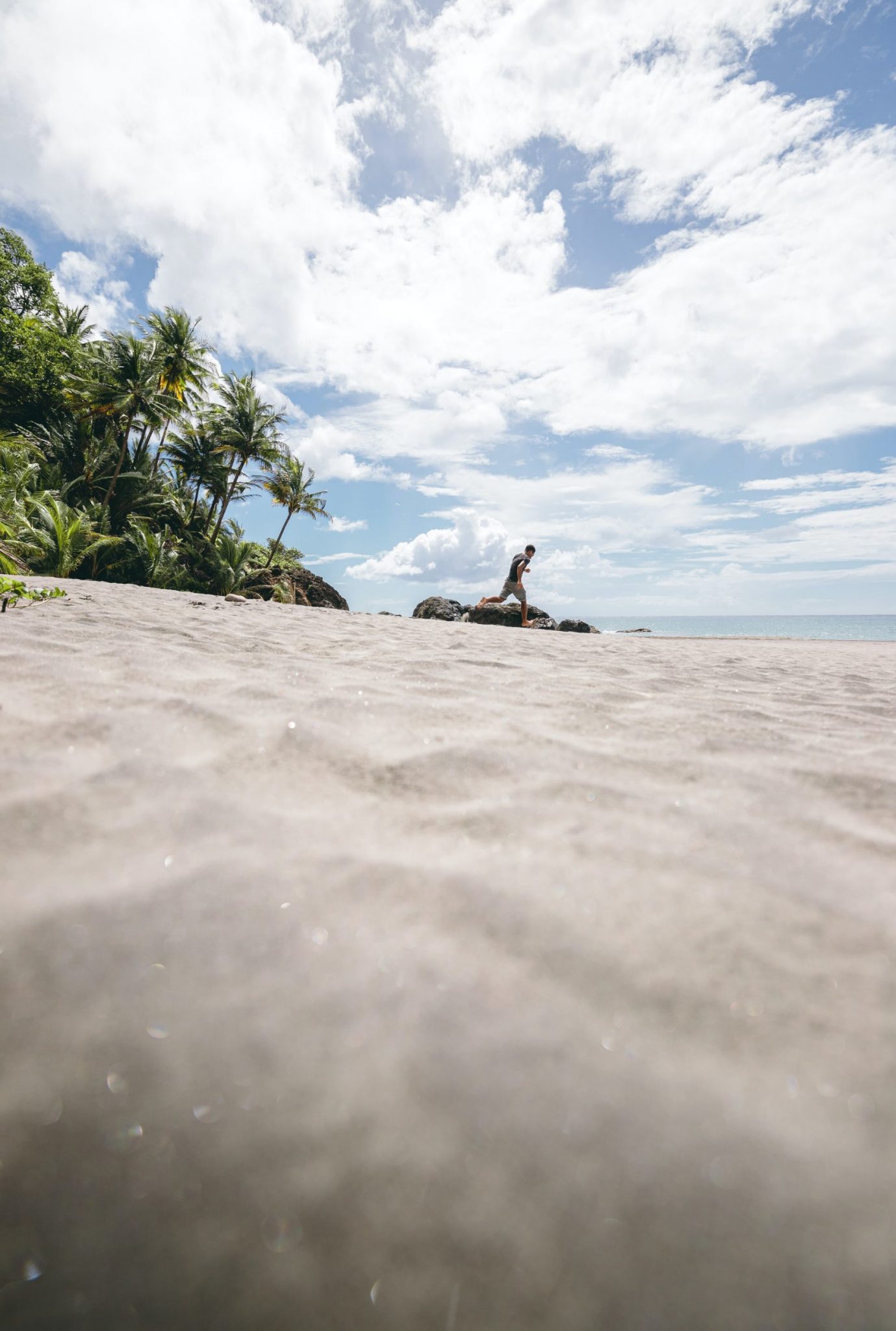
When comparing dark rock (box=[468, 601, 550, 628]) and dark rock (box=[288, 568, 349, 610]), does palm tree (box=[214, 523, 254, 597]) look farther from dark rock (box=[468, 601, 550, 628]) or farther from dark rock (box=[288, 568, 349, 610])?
dark rock (box=[468, 601, 550, 628])

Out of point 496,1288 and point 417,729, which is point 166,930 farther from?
point 417,729

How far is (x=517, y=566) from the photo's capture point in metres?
10.6

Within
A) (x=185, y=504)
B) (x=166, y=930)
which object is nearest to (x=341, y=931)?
(x=166, y=930)

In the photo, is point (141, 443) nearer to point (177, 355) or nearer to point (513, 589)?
point (177, 355)

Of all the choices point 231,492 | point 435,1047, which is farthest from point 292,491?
point 435,1047

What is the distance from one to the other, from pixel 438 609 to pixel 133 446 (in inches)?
495

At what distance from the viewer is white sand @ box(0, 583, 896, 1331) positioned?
498 millimetres

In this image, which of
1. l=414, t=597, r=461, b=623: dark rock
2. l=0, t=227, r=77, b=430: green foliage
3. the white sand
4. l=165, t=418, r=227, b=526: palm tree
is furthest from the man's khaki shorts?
l=0, t=227, r=77, b=430: green foliage

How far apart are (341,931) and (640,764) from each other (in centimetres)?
103

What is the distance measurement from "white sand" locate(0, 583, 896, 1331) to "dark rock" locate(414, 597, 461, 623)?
44.6 feet

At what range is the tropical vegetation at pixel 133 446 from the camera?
50.3 feet

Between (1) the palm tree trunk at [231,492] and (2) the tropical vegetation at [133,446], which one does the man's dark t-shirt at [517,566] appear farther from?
(1) the palm tree trunk at [231,492]

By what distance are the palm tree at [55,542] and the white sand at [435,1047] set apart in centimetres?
1274

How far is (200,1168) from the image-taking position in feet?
1.80
